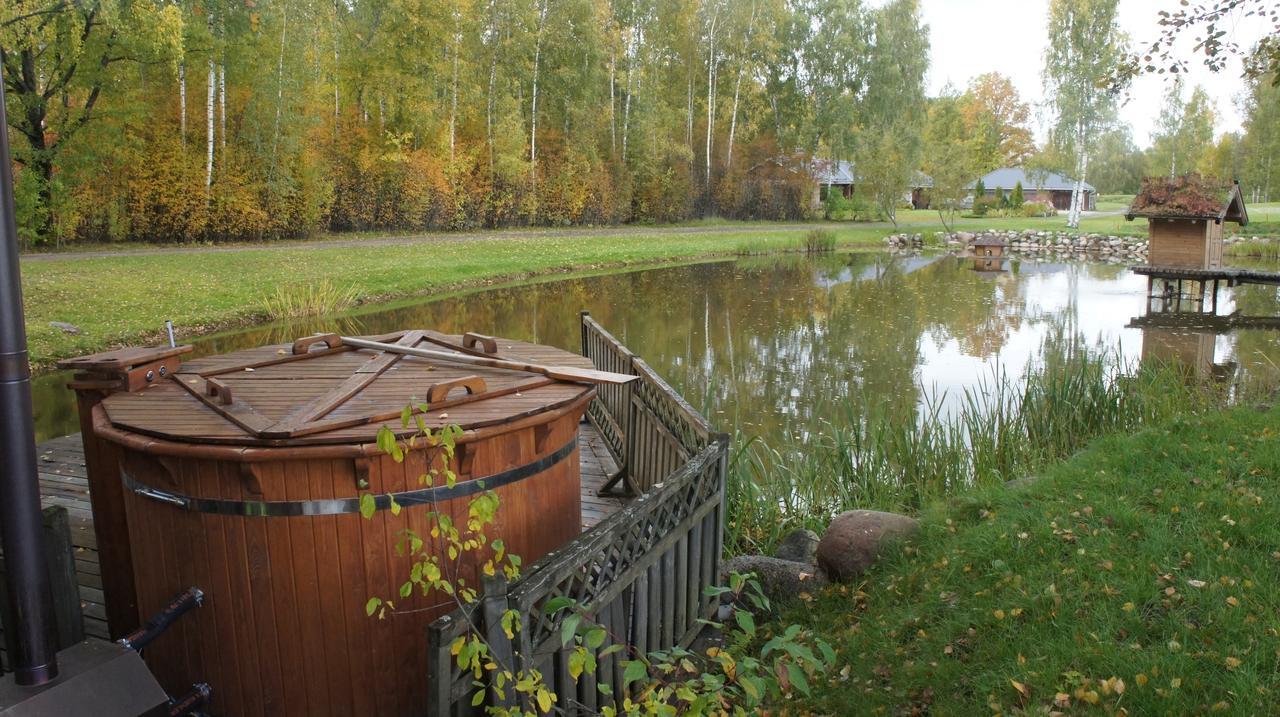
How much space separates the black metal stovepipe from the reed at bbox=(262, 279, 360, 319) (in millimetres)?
17212

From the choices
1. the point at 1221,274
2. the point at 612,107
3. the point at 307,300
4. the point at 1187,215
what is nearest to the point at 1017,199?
the point at 612,107

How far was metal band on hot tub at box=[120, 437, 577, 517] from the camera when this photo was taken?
3.57 m

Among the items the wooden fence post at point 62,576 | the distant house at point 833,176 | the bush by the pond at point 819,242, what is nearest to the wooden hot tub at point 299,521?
the wooden fence post at point 62,576

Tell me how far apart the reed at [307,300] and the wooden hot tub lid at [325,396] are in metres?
14.5

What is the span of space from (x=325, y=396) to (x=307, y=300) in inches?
664

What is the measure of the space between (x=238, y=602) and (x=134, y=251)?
26.1 m

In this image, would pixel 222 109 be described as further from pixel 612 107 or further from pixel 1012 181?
pixel 1012 181

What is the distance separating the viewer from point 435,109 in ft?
127

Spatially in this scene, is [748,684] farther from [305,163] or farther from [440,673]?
[305,163]

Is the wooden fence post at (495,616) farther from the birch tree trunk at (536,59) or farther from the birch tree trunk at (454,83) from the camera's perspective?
the birch tree trunk at (536,59)

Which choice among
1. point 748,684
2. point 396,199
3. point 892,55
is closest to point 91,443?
point 748,684

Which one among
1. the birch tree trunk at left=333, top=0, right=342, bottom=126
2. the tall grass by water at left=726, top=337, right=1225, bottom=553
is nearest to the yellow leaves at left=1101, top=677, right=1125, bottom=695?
the tall grass by water at left=726, top=337, right=1225, bottom=553

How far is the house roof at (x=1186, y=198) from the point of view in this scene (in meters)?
22.1

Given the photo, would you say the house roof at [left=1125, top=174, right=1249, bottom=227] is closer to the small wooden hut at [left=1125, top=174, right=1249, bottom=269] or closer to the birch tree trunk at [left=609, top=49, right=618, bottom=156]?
the small wooden hut at [left=1125, top=174, right=1249, bottom=269]
